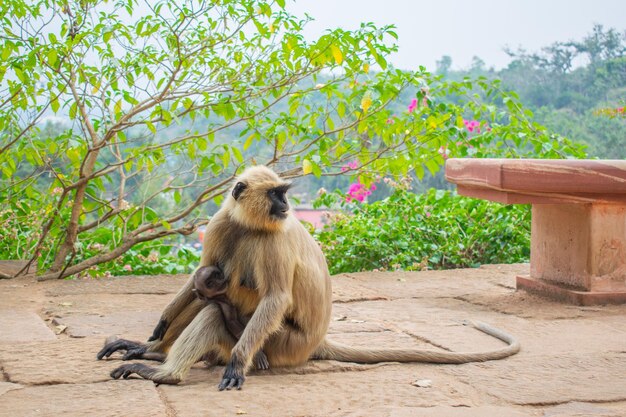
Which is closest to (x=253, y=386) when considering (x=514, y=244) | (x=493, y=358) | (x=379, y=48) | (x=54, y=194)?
(x=493, y=358)

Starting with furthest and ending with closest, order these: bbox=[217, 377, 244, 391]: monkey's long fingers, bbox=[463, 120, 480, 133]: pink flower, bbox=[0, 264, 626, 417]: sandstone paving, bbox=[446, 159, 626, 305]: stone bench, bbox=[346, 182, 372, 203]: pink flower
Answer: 1. bbox=[346, 182, 372, 203]: pink flower
2. bbox=[463, 120, 480, 133]: pink flower
3. bbox=[446, 159, 626, 305]: stone bench
4. bbox=[217, 377, 244, 391]: monkey's long fingers
5. bbox=[0, 264, 626, 417]: sandstone paving

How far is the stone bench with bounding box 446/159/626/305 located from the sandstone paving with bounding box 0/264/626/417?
151 millimetres

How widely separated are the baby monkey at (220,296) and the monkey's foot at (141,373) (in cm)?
31

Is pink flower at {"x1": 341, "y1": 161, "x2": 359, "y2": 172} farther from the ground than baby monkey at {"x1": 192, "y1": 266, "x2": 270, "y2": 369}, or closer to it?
farther from the ground

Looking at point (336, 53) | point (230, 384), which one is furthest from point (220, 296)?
point (336, 53)

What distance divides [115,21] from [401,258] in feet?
8.99

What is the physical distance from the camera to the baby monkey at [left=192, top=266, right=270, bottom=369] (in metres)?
3.16

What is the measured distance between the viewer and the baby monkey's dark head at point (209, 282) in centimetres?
315

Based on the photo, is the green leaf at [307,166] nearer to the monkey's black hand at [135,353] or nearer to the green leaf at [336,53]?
the green leaf at [336,53]

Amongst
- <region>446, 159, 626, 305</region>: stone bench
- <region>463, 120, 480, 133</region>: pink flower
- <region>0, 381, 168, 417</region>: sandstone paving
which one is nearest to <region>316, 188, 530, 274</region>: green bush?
<region>463, 120, 480, 133</region>: pink flower

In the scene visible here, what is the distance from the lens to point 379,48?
5.01 m

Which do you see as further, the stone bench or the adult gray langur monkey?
the stone bench

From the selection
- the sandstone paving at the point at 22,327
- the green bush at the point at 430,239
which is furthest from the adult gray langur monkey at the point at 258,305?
the green bush at the point at 430,239

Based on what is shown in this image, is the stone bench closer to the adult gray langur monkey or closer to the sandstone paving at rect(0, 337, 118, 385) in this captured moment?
the adult gray langur monkey
